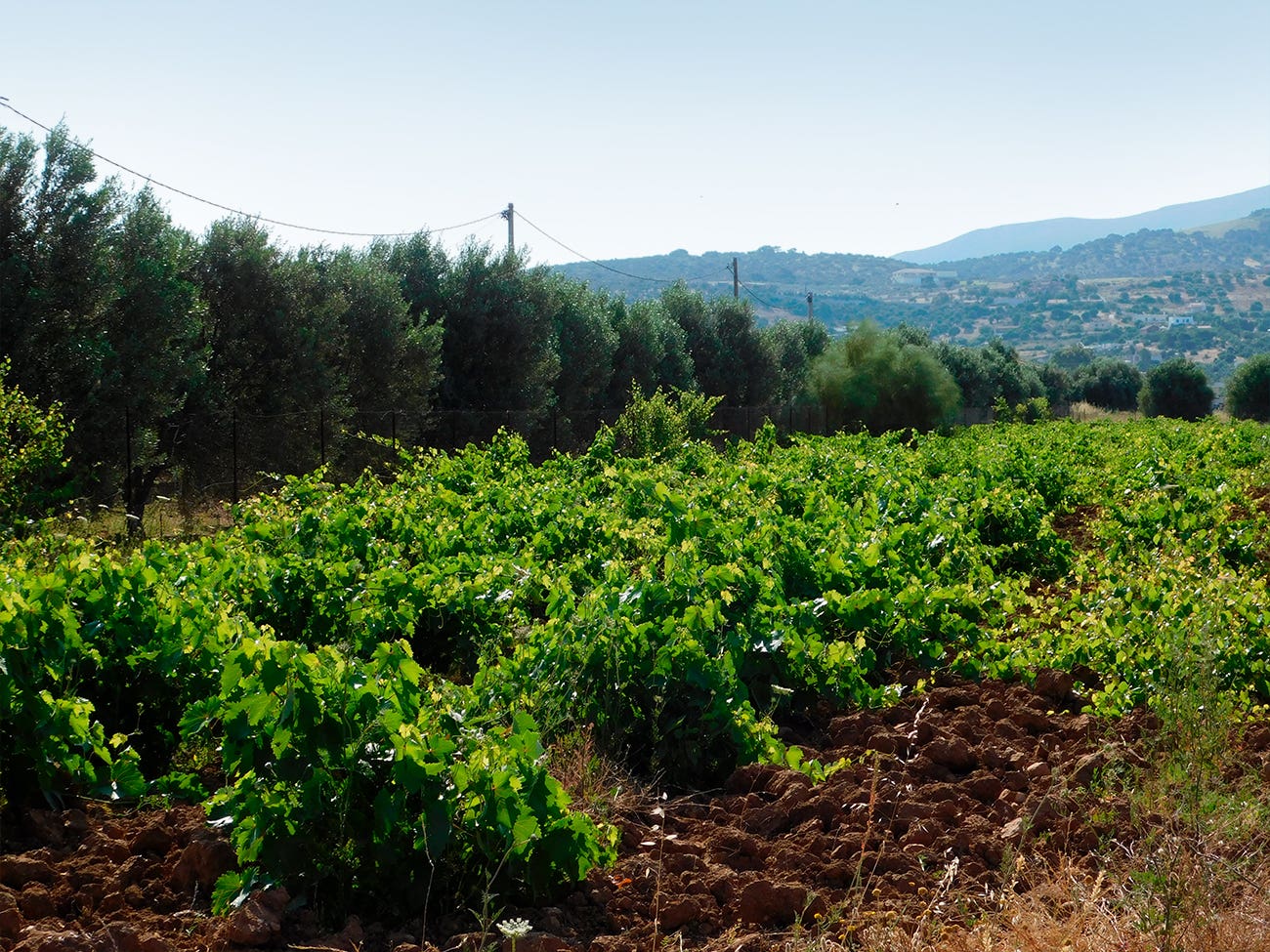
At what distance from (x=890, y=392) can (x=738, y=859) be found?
152 feet

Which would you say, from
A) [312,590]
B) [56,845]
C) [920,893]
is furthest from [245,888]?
[312,590]

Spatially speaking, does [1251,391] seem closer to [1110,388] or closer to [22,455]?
[1110,388]

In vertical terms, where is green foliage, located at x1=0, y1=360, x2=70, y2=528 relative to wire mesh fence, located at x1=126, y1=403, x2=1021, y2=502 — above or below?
above

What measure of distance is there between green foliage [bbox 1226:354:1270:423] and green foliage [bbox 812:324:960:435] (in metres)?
37.7

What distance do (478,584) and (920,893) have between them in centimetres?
391

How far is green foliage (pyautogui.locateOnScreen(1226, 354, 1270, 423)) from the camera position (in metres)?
77.2

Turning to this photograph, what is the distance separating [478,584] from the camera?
764 centimetres

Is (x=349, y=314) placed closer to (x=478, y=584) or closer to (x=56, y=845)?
(x=478, y=584)

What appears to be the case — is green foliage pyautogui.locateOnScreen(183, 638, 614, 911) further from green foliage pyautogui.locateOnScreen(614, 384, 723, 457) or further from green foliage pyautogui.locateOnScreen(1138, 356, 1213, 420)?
green foliage pyautogui.locateOnScreen(1138, 356, 1213, 420)

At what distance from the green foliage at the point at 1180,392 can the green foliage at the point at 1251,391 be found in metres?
3.50

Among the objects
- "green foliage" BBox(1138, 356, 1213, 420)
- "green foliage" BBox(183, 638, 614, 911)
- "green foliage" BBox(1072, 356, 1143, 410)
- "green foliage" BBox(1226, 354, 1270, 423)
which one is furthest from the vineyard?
"green foliage" BBox(1072, 356, 1143, 410)

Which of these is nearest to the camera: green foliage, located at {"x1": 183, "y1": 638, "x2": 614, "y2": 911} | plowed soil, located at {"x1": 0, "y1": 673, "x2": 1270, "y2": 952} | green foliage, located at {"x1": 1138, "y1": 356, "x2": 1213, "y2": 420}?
plowed soil, located at {"x1": 0, "y1": 673, "x2": 1270, "y2": 952}

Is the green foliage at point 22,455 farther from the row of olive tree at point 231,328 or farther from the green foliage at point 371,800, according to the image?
the green foliage at point 371,800

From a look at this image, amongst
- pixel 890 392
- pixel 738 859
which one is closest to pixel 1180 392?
pixel 890 392
